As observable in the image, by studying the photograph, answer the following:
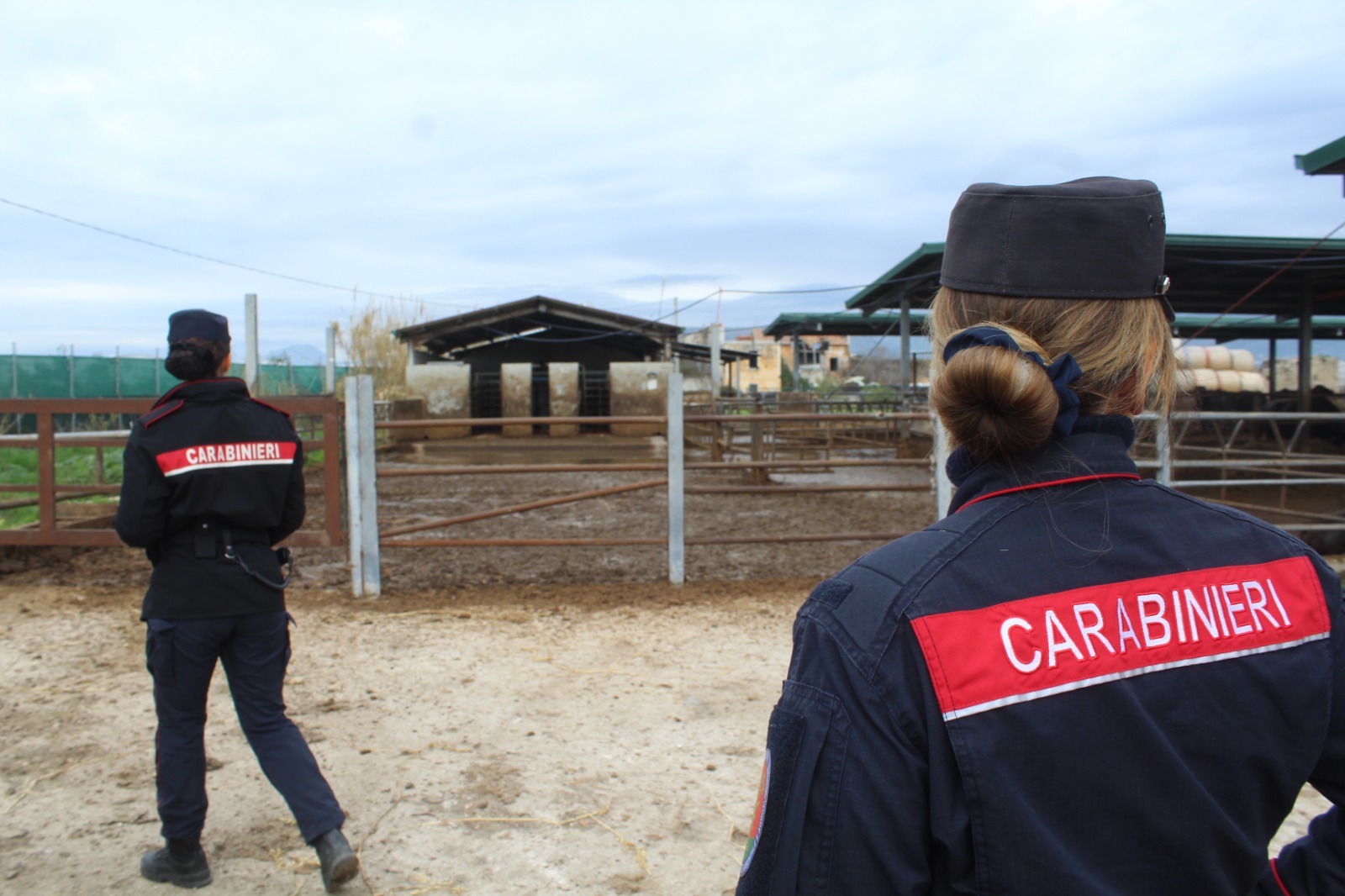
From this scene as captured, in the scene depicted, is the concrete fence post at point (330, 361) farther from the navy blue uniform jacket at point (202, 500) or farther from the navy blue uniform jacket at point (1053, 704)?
the navy blue uniform jacket at point (1053, 704)

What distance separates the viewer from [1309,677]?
900 mm

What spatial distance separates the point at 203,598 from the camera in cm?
248

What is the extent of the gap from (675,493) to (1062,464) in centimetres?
508

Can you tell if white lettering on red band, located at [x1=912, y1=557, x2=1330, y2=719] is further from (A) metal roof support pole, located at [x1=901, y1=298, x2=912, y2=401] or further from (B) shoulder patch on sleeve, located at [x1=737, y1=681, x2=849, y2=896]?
(A) metal roof support pole, located at [x1=901, y1=298, x2=912, y2=401]

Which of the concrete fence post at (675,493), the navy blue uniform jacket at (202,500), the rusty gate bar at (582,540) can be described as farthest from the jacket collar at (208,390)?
the concrete fence post at (675,493)

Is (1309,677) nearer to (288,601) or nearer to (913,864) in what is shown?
(913,864)

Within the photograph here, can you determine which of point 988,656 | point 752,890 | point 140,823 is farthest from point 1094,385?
point 140,823

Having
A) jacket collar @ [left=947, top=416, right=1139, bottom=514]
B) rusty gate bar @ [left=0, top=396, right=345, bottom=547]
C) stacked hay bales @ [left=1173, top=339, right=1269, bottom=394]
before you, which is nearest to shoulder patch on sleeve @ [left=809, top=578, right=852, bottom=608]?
jacket collar @ [left=947, top=416, right=1139, bottom=514]

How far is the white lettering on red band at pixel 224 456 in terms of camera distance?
2.50 m

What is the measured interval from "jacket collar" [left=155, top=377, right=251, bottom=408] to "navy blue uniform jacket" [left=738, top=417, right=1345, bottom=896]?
2263 mm

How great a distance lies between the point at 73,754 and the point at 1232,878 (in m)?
3.75

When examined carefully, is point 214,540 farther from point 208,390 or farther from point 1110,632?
point 1110,632

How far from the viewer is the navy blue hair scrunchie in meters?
0.85

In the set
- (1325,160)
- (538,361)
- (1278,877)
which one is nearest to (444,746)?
(1278,877)
